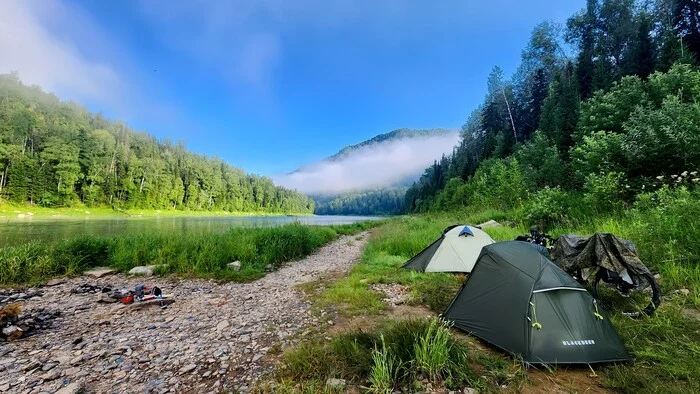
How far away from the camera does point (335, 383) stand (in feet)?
10.1

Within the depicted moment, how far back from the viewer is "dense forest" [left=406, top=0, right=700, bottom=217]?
30.0 ft

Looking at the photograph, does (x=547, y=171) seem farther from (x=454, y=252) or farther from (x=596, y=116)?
(x=454, y=252)

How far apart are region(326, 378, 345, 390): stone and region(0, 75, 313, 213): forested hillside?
75194 millimetres

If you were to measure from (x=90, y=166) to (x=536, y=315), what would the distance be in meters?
86.0

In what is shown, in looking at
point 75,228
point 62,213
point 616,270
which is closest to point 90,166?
point 62,213

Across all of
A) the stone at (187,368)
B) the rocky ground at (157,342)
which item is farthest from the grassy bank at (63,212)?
the stone at (187,368)

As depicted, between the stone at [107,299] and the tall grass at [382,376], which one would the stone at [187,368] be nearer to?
the tall grass at [382,376]

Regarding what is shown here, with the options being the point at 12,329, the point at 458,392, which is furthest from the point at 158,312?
the point at 458,392

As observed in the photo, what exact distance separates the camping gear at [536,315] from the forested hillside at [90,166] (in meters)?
76.5

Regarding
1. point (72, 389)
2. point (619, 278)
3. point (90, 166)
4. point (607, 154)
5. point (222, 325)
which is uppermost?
point (90, 166)

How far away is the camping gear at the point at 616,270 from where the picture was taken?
167 inches

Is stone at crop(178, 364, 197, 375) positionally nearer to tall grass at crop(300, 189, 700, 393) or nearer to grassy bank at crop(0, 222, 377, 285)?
tall grass at crop(300, 189, 700, 393)

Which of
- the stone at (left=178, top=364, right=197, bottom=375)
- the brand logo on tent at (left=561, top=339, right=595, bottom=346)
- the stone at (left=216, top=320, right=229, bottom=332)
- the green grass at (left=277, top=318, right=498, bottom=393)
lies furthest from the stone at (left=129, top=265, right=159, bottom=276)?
the brand logo on tent at (left=561, top=339, right=595, bottom=346)

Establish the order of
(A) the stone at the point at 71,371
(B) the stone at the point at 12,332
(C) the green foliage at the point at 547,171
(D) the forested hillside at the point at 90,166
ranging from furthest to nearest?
1. (D) the forested hillside at the point at 90,166
2. (C) the green foliage at the point at 547,171
3. (B) the stone at the point at 12,332
4. (A) the stone at the point at 71,371
